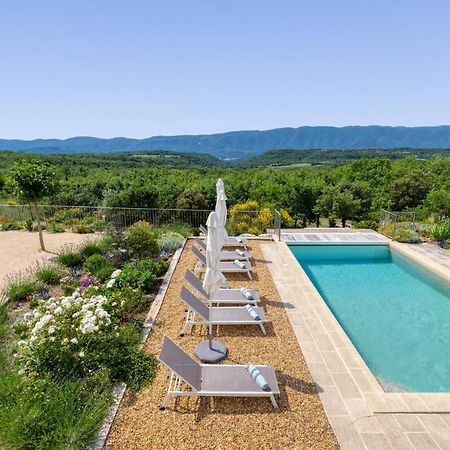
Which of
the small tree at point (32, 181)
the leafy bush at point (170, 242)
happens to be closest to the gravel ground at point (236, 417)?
the leafy bush at point (170, 242)

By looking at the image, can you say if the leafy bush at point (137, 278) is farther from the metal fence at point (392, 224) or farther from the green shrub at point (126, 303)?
the metal fence at point (392, 224)

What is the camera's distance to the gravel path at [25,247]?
992 centimetres

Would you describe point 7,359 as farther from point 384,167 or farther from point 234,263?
point 384,167

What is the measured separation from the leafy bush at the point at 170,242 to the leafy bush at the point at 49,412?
709cm

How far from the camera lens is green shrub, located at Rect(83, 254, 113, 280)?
8533mm

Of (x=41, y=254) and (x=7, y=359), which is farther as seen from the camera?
(x=41, y=254)

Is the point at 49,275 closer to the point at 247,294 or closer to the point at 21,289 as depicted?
the point at 21,289

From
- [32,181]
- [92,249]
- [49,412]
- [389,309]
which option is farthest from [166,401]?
[32,181]

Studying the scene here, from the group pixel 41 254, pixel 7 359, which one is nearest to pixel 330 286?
pixel 7 359

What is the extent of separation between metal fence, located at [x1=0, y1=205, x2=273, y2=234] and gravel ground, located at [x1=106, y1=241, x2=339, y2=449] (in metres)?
9.26

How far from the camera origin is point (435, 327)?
25.0ft

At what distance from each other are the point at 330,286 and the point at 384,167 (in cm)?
3803

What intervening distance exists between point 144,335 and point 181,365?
5.36 ft

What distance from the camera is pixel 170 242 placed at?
11688 mm
